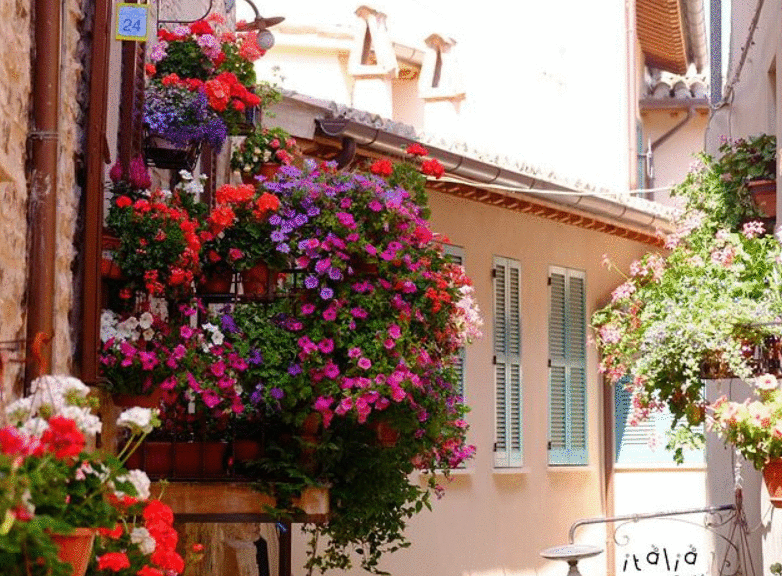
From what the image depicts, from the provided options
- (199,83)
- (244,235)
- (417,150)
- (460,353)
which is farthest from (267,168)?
(460,353)

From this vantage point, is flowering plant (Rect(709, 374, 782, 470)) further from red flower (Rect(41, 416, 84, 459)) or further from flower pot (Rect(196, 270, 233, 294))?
red flower (Rect(41, 416, 84, 459))

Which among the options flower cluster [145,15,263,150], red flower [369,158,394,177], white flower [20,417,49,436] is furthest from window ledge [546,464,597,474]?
white flower [20,417,49,436]

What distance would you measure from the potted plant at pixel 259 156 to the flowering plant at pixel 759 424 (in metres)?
2.68

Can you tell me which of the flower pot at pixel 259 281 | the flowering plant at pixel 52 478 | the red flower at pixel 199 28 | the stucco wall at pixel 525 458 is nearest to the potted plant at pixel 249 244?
the flower pot at pixel 259 281

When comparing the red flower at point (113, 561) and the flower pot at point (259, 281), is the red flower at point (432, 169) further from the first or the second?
the red flower at point (113, 561)

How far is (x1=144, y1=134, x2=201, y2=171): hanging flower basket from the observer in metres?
7.83

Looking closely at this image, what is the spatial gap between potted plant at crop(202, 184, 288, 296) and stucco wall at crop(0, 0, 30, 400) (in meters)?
1.89

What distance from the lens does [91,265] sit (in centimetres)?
624

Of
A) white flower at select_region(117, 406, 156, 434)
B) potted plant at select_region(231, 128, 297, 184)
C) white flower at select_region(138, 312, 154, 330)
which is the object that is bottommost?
white flower at select_region(117, 406, 156, 434)

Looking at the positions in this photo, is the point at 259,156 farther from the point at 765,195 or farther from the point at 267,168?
the point at 765,195

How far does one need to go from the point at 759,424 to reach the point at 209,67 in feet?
9.61

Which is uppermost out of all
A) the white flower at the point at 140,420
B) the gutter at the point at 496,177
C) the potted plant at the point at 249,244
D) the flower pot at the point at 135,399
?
the gutter at the point at 496,177

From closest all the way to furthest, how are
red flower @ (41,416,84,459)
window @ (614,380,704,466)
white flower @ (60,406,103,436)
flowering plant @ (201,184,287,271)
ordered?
red flower @ (41,416,84,459) < white flower @ (60,406,103,436) < flowering plant @ (201,184,287,271) < window @ (614,380,704,466)

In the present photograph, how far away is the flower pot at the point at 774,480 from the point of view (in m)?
8.03
